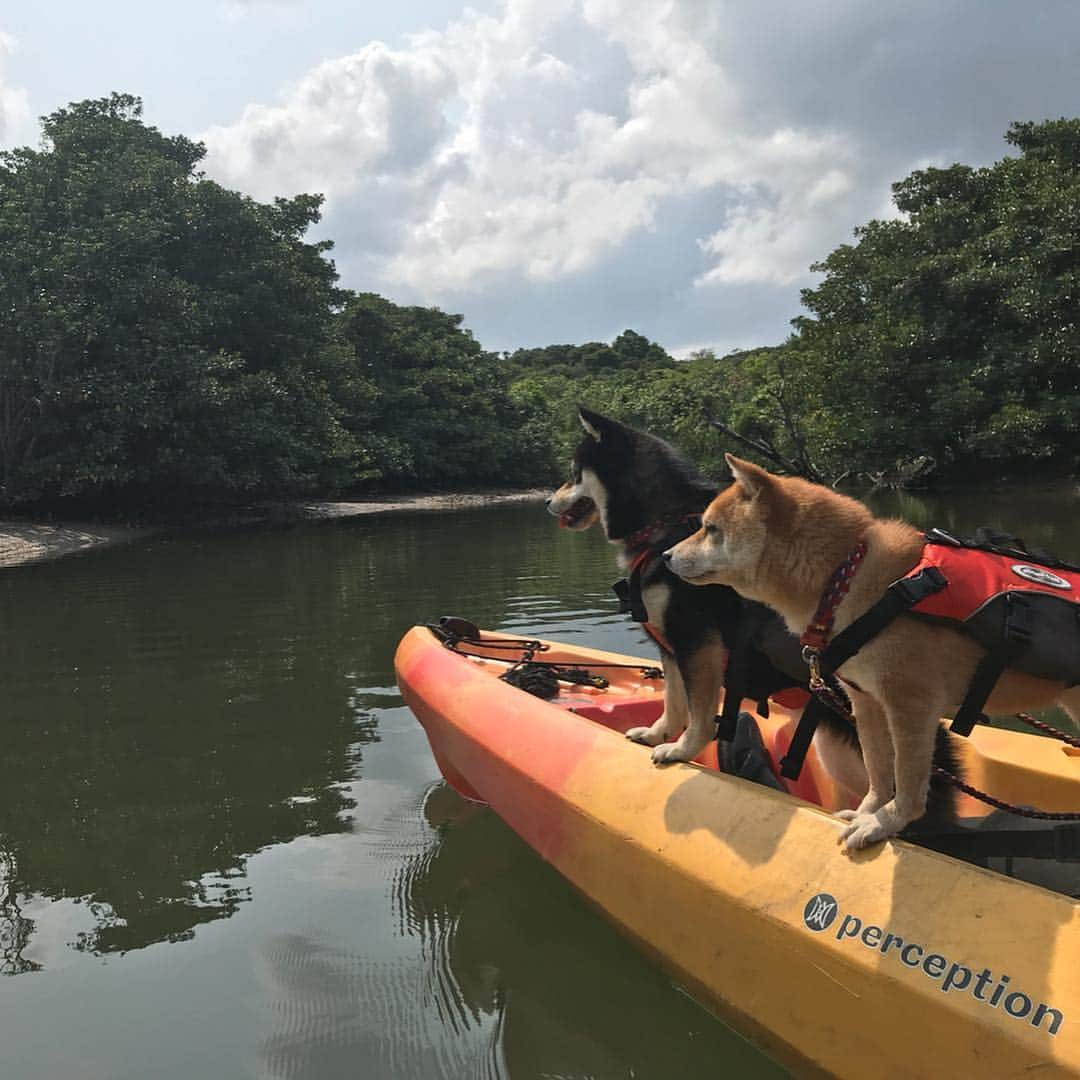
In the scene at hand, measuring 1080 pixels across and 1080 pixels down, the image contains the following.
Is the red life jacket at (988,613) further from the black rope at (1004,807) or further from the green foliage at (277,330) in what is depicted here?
the green foliage at (277,330)

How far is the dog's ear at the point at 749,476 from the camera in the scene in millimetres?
2697

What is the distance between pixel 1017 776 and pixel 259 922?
11.6ft

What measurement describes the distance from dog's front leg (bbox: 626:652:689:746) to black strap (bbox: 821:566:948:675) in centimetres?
133

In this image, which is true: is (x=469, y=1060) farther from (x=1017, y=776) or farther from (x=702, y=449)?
(x=702, y=449)

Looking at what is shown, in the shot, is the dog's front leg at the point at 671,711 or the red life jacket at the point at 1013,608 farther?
the dog's front leg at the point at 671,711

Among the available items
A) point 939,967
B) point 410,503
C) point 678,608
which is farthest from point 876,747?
point 410,503

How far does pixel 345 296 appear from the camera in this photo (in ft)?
136

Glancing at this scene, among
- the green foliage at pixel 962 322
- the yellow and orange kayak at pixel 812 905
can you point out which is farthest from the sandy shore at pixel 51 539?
the green foliage at pixel 962 322

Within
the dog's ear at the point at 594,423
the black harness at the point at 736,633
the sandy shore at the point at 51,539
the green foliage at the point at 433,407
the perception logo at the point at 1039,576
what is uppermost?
the green foliage at the point at 433,407

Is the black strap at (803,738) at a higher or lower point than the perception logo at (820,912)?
higher

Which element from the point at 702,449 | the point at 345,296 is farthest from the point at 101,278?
the point at 702,449

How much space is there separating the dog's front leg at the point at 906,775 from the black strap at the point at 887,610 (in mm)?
227

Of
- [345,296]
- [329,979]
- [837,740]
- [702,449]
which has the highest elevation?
[345,296]

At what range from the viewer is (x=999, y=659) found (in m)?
2.49
